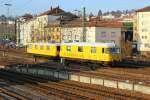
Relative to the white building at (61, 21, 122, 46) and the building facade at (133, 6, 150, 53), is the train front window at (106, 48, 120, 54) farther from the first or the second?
the building facade at (133, 6, 150, 53)

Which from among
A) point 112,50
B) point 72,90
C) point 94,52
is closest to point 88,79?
point 72,90

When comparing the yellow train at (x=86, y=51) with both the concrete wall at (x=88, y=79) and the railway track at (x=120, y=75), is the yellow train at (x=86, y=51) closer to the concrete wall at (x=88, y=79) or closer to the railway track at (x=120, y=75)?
the railway track at (x=120, y=75)

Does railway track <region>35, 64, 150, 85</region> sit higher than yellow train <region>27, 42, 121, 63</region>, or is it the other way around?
yellow train <region>27, 42, 121, 63</region>

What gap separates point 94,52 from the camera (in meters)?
45.9

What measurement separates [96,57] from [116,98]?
2088 centimetres

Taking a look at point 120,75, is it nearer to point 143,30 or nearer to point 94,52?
point 94,52

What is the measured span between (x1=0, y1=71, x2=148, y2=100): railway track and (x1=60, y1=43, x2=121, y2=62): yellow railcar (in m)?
9.29

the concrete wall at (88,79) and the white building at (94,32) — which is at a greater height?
the white building at (94,32)

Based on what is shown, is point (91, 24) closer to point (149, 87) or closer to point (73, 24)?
point (73, 24)

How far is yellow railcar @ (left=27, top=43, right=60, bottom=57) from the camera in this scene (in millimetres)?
54672

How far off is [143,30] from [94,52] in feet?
178

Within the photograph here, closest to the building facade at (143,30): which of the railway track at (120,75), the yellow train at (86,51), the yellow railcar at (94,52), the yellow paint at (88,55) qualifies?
the yellow train at (86,51)

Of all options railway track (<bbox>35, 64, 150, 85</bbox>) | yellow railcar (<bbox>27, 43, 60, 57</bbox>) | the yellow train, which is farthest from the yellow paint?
yellow railcar (<bbox>27, 43, 60, 57</bbox>)

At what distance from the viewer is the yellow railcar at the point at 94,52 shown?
44.7 metres
